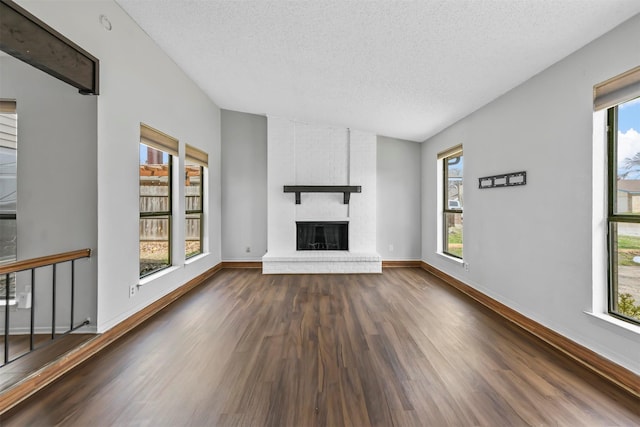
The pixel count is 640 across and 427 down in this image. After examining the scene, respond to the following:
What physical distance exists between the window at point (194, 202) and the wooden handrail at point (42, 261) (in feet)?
6.88

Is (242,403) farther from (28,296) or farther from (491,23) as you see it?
(491,23)

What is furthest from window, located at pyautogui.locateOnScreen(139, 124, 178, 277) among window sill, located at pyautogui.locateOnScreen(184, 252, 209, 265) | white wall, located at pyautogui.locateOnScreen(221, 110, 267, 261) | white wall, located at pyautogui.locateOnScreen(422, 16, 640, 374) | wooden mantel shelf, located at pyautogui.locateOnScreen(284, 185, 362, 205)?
white wall, located at pyautogui.locateOnScreen(422, 16, 640, 374)

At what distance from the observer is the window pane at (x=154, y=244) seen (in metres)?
3.25

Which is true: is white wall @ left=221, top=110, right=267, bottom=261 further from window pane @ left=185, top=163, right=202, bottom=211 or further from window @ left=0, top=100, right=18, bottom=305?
window @ left=0, top=100, right=18, bottom=305

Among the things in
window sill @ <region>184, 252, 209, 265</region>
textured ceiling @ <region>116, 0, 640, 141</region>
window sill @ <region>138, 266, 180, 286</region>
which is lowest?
window sill @ <region>138, 266, 180, 286</region>

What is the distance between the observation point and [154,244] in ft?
11.5

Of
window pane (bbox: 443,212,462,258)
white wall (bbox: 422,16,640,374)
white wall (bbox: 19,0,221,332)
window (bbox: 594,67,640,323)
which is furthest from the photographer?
window pane (bbox: 443,212,462,258)

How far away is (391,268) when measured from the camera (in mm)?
5562

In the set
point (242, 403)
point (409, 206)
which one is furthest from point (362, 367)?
→ point (409, 206)

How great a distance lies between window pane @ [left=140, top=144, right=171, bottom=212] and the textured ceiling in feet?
4.18

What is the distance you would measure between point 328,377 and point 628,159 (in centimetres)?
270

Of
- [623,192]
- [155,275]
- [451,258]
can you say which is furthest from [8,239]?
[451,258]

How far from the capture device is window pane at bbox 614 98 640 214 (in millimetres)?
1970

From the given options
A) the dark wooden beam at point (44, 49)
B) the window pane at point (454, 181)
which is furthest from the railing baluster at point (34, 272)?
the window pane at point (454, 181)
